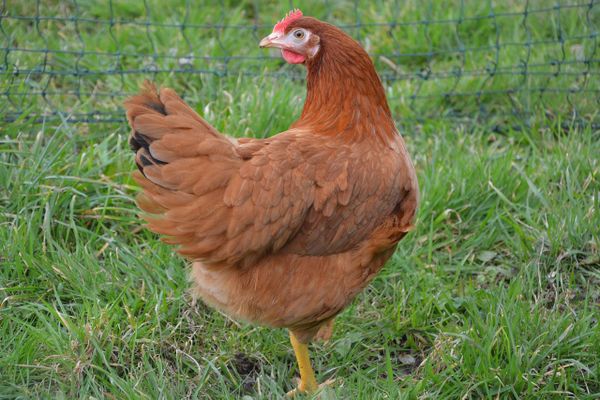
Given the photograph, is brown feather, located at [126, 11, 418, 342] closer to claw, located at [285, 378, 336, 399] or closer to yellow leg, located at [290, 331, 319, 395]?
yellow leg, located at [290, 331, 319, 395]

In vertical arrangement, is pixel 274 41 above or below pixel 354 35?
above

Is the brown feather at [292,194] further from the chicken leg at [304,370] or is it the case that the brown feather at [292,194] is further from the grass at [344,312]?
the grass at [344,312]

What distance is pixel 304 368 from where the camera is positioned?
3211 millimetres

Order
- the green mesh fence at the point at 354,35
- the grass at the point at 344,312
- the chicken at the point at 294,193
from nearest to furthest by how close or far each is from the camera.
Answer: the chicken at the point at 294,193 → the grass at the point at 344,312 → the green mesh fence at the point at 354,35

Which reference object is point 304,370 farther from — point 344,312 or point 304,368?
point 344,312

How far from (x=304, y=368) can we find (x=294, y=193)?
2.74ft

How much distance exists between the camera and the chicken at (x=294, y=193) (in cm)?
271

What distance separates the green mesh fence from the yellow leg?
6.34ft

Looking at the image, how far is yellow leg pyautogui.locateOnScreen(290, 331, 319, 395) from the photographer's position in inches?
126

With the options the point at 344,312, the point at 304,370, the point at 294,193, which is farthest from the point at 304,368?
the point at 294,193

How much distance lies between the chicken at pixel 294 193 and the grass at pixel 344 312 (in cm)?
32

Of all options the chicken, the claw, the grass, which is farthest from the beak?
the claw

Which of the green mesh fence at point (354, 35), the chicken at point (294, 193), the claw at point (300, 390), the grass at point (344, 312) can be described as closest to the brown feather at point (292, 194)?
the chicken at point (294, 193)

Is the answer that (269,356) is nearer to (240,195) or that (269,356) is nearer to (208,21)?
(240,195)
